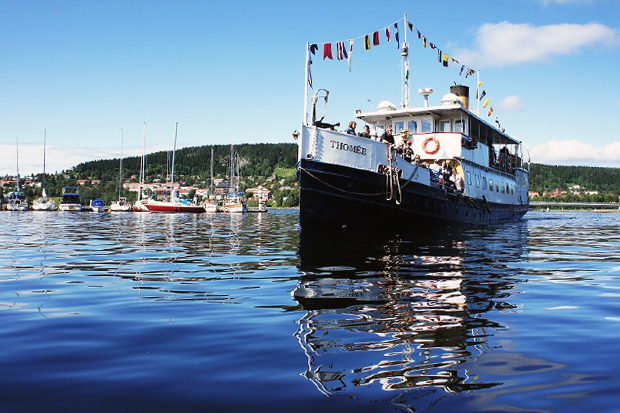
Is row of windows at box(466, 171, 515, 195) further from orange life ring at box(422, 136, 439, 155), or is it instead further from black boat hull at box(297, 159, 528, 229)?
black boat hull at box(297, 159, 528, 229)

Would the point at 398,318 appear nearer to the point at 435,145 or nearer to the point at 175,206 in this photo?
the point at 435,145

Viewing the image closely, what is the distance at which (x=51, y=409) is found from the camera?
291 cm

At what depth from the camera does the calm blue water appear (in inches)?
123

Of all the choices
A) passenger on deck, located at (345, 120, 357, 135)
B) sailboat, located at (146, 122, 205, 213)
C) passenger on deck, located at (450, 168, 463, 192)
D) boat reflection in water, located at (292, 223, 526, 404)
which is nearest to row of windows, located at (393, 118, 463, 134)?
passenger on deck, located at (450, 168, 463, 192)

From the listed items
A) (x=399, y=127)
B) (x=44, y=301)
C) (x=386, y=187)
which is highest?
(x=399, y=127)

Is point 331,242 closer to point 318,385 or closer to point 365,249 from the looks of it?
point 365,249

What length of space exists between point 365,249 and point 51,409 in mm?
10416

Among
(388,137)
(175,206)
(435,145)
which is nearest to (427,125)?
(435,145)

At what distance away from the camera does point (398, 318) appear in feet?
17.3

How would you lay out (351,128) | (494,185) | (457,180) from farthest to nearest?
(494,185) < (457,180) < (351,128)

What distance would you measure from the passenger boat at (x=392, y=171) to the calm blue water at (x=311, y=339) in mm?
8407

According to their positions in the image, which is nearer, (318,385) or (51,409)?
(51,409)

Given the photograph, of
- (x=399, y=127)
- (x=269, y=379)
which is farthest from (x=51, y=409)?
(x=399, y=127)

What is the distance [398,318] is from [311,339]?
1.20 meters
